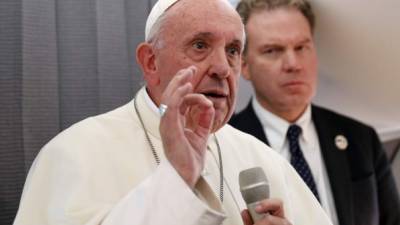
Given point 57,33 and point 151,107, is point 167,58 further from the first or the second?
point 57,33

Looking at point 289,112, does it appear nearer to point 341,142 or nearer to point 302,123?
point 302,123

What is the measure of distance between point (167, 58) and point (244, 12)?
1.04m

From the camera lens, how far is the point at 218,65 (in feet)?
4.40

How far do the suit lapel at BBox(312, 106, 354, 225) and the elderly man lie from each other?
50 centimetres

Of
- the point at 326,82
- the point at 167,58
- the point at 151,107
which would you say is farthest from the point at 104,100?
the point at 326,82

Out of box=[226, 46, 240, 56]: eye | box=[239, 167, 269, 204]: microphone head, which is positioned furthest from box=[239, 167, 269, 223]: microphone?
box=[226, 46, 240, 56]: eye

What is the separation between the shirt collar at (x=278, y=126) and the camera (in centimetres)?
224

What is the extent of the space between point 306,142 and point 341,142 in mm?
147

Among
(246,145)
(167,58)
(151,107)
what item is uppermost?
(167,58)

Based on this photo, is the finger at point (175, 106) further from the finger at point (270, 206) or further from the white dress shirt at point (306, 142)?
the white dress shirt at point (306, 142)

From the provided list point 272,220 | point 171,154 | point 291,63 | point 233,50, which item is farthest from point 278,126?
point 171,154

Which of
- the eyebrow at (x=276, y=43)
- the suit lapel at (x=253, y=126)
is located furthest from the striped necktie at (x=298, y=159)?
the eyebrow at (x=276, y=43)

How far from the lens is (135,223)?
1102mm

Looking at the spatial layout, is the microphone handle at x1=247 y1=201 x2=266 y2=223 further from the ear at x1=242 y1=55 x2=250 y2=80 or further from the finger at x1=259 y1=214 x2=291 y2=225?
the ear at x1=242 y1=55 x2=250 y2=80
